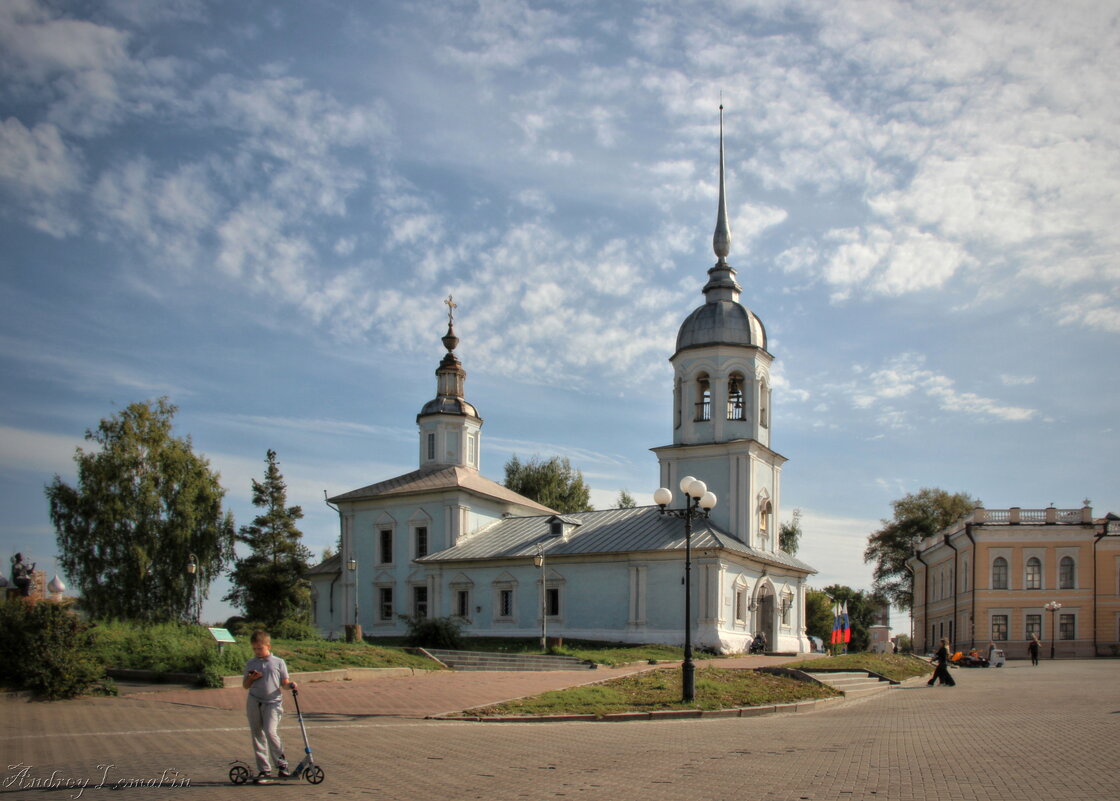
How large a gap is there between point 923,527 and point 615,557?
37562 mm

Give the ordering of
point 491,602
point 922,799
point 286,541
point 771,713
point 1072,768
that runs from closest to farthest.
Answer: point 922,799
point 1072,768
point 771,713
point 491,602
point 286,541

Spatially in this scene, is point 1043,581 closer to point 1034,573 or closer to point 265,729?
point 1034,573

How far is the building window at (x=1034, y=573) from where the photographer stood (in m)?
52.5

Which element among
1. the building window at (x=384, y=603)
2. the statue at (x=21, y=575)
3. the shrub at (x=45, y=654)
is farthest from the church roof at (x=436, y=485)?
the shrub at (x=45, y=654)

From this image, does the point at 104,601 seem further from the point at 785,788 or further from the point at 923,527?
the point at 923,527

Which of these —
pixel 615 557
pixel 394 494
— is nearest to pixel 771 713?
pixel 615 557

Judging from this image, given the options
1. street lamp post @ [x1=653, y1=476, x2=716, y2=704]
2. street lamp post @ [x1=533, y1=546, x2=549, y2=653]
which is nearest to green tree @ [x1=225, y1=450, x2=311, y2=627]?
street lamp post @ [x1=533, y1=546, x2=549, y2=653]

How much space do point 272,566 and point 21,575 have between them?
73.5 ft

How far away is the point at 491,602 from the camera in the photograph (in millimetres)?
43406

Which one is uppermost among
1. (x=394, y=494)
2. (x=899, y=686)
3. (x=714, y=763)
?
(x=394, y=494)

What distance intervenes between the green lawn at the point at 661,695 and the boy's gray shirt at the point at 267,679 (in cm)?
720

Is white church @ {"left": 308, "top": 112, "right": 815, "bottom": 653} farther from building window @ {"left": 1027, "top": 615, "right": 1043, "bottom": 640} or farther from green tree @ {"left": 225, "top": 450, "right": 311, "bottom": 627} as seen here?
building window @ {"left": 1027, "top": 615, "right": 1043, "bottom": 640}

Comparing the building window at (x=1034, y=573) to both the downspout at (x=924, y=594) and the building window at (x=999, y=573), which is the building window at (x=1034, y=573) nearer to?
the building window at (x=999, y=573)

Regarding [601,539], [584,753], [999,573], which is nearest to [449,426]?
[601,539]
